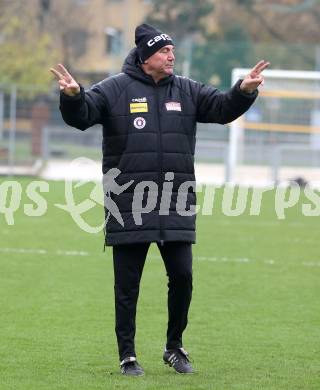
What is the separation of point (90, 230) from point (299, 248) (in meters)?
3.26

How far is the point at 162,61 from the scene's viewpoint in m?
7.00

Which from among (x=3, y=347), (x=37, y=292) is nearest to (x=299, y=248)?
(x=37, y=292)

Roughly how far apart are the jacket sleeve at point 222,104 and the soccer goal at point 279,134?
65.6 ft

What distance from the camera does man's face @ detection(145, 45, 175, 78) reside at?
7.00 metres

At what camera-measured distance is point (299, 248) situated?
592 inches

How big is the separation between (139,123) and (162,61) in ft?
1.32

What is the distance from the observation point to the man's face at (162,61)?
7004 mm

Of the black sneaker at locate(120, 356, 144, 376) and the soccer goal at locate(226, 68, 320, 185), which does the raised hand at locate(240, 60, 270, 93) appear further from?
the soccer goal at locate(226, 68, 320, 185)

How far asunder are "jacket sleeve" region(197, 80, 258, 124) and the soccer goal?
20.0 metres

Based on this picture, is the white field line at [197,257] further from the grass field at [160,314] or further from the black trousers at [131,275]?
the black trousers at [131,275]

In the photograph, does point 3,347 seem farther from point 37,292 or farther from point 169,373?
point 37,292

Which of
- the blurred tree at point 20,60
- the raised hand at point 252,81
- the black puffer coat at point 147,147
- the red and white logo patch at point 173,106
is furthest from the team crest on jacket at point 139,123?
the blurred tree at point 20,60

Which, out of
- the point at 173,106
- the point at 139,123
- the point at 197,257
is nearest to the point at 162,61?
the point at 173,106

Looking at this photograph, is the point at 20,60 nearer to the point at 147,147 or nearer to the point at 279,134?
the point at 279,134
